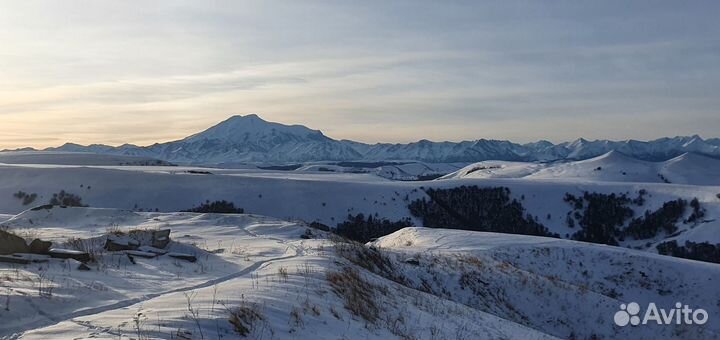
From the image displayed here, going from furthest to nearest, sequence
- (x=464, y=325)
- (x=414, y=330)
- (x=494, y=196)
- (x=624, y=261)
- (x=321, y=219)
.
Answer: (x=494, y=196) < (x=321, y=219) < (x=624, y=261) < (x=464, y=325) < (x=414, y=330)

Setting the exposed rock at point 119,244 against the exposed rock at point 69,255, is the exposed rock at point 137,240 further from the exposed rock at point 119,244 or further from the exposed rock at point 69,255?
the exposed rock at point 69,255

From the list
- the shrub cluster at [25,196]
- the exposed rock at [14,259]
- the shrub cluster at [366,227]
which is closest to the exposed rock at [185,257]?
the exposed rock at [14,259]

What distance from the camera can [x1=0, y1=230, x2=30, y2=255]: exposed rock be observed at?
1635 cm

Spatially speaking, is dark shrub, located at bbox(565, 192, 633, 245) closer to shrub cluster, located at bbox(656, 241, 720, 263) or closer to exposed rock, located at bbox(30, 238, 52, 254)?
shrub cluster, located at bbox(656, 241, 720, 263)

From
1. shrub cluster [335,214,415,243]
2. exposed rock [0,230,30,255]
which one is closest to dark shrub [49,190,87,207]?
shrub cluster [335,214,415,243]

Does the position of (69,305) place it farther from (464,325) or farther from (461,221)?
(461,221)

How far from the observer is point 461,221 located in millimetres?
138375

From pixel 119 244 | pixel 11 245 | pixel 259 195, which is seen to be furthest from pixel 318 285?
pixel 259 195

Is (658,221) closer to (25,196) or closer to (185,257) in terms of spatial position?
(185,257)

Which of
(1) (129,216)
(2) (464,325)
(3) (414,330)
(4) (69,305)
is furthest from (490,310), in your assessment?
(1) (129,216)

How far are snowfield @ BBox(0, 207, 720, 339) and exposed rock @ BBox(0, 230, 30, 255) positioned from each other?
66.6 inches

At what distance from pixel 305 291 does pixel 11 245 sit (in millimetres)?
9893

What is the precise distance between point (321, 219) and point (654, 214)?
88.6 meters

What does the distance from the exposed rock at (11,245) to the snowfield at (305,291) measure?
5.55ft
